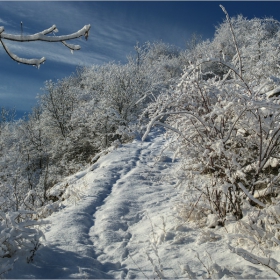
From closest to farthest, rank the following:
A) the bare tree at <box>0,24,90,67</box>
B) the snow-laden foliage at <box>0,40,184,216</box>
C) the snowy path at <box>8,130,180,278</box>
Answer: the bare tree at <box>0,24,90,67</box>
the snowy path at <box>8,130,180,278</box>
the snow-laden foliage at <box>0,40,184,216</box>

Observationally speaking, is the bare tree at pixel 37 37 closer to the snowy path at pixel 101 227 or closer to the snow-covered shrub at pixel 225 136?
the snow-covered shrub at pixel 225 136

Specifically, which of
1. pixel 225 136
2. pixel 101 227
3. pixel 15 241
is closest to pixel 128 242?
pixel 101 227

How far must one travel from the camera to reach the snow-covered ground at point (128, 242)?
2.62 m

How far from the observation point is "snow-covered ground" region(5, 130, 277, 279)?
262 centimetres

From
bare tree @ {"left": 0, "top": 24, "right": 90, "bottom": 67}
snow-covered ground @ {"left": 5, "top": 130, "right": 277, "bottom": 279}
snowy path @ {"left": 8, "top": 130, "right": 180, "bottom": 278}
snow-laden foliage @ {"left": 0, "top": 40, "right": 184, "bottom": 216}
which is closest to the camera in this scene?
bare tree @ {"left": 0, "top": 24, "right": 90, "bottom": 67}

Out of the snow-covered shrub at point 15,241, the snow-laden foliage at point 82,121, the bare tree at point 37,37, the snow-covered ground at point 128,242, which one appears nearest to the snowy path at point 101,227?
the snow-covered ground at point 128,242

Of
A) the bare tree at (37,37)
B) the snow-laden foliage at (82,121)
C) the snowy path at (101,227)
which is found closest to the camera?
the bare tree at (37,37)

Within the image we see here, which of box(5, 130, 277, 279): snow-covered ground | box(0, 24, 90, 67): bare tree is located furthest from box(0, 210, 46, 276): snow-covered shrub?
box(0, 24, 90, 67): bare tree

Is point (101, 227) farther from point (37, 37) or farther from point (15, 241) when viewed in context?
point (37, 37)

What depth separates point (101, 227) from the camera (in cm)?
403

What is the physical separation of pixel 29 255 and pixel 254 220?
230cm

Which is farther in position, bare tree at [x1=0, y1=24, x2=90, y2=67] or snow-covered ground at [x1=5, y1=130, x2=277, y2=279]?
snow-covered ground at [x1=5, y1=130, x2=277, y2=279]

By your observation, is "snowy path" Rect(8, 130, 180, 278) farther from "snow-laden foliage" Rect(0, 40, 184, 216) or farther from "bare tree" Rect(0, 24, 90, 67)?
"snow-laden foliage" Rect(0, 40, 184, 216)

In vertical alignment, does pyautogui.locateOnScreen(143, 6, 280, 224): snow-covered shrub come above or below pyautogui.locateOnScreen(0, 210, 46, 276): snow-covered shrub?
above
